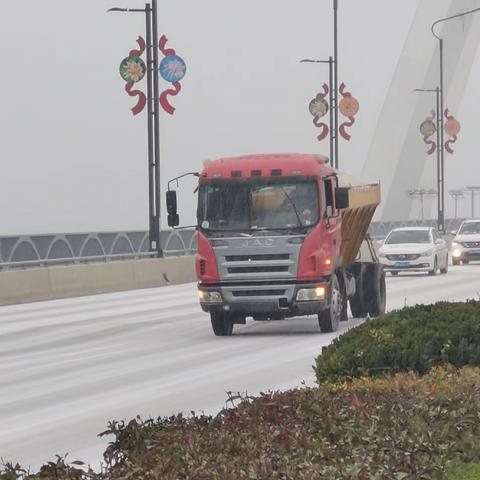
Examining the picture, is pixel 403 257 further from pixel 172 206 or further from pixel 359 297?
pixel 172 206

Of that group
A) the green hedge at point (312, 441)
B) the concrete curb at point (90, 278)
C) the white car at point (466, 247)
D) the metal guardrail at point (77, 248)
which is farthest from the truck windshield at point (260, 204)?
the white car at point (466, 247)

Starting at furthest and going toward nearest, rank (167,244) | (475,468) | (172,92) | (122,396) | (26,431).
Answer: (167,244)
(172,92)
(122,396)
(26,431)
(475,468)

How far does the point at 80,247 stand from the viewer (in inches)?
1695

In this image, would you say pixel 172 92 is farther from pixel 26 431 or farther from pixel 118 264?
pixel 26 431

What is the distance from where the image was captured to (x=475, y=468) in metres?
7.92

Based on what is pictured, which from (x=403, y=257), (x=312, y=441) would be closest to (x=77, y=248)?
(x=403, y=257)

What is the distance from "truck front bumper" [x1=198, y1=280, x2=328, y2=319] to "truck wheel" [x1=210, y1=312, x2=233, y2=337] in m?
0.24

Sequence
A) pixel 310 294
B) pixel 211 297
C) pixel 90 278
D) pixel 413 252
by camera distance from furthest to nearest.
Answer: pixel 413 252
pixel 90 278
pixel 211 297
pixel 310 294

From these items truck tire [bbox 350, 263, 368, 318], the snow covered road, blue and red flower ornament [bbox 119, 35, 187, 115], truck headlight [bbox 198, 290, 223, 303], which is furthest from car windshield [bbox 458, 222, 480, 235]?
truck headlight [bbox 198, 290, 223, 303]

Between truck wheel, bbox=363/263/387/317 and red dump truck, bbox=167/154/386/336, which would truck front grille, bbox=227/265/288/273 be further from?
truck wheel, bbox=363/263/387/317

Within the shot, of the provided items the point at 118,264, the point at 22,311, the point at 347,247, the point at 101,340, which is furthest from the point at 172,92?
the point at 101,340

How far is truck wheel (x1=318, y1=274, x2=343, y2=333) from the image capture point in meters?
25.8

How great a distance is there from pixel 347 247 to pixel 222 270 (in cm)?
326

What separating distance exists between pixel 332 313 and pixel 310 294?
71 centimetres
